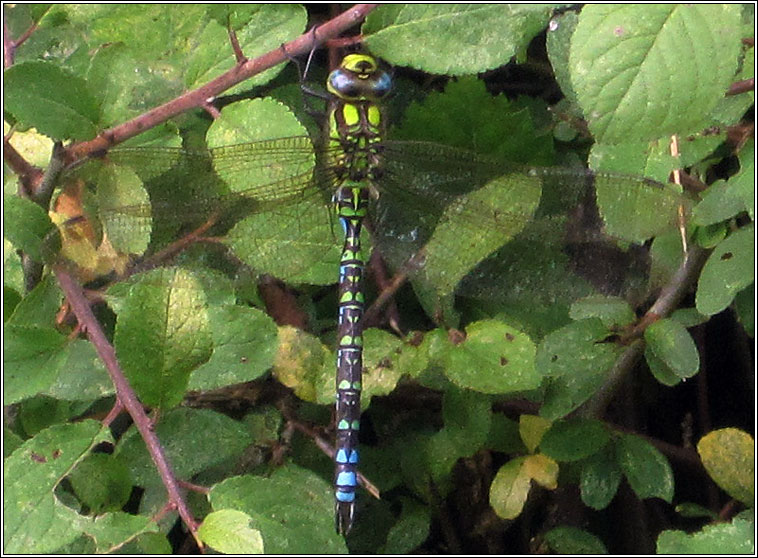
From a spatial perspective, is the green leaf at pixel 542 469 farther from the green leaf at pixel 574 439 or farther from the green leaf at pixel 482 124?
the green leaf at pixel 482 124

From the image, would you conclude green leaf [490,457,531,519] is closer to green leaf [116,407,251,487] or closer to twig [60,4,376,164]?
green leaf [116,407,251,487]

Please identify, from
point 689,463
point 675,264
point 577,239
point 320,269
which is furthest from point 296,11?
point 689,463

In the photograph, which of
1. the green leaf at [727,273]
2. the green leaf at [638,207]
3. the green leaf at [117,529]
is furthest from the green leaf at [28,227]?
the green leaf at [727,273]

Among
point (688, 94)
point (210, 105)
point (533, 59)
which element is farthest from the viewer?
point (533, 59)

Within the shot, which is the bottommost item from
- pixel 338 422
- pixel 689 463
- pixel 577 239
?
pixel 689 463

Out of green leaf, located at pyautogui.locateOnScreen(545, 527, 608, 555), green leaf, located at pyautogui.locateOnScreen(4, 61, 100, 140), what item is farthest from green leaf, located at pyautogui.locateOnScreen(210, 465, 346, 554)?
green leaf, located at pyautogui.locateOnScreen(4, 61, 100, 140)

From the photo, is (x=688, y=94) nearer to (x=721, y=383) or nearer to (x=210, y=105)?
(x=210, y=105)
